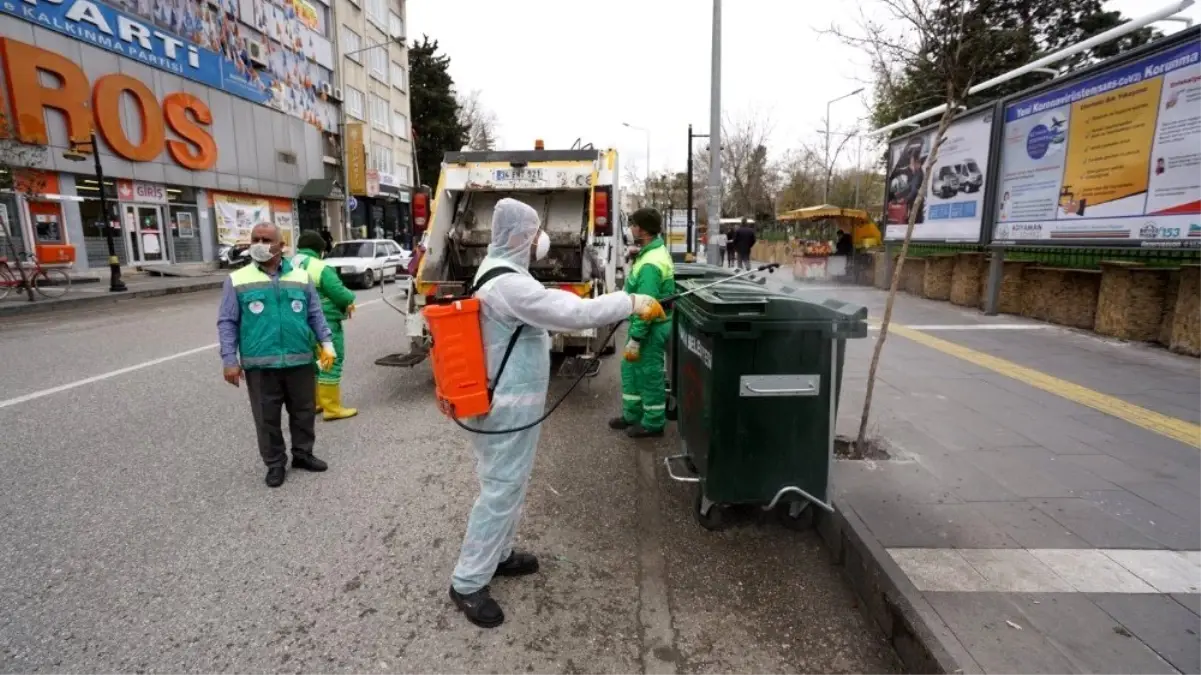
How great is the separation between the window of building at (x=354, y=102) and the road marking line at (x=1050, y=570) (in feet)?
114

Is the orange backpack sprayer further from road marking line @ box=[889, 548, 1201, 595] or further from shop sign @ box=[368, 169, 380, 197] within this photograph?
shop sign @ box=[368, 169, 380, 197]

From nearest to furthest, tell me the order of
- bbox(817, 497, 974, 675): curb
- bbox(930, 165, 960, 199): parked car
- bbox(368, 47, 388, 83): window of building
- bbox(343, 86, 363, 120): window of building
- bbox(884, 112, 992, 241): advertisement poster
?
bbox(817, 497, 974, 675): curb < bbox(884, 112, 992, 241): advertisement poster < bbox(930, 165, 960, 199): parked car < bbox(343, 86, 363, 120): window of building < bbox(368, 47, 388, 83): window of building

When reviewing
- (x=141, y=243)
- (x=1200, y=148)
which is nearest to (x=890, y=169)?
(x=1200, y=148)

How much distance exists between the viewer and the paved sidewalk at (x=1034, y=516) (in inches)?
92.3

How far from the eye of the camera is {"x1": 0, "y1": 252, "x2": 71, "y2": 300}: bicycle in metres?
13.6

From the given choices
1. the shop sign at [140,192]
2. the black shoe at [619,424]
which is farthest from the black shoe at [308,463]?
the shop sign at [140,192]

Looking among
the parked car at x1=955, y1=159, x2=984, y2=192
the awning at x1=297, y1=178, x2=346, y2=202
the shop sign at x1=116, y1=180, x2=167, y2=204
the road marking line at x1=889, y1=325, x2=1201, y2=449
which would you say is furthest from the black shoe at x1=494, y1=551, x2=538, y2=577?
the awning at x1=297, y1=178, x2=346, y2=202

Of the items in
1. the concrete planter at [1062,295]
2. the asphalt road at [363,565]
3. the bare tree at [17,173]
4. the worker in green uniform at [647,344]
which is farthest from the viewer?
the bare tree at [17,173]

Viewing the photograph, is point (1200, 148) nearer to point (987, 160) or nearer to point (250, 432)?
point (987, 160)

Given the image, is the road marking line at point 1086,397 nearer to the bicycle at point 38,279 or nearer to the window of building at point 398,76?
the bicycle at point 38,279

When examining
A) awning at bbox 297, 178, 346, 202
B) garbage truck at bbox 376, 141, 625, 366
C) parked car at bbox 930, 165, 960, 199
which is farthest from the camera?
awning at bbox 297, 178, 346, 202

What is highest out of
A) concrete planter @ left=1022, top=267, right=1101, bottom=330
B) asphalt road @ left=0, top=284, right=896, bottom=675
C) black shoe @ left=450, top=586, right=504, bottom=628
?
concrete planter @ left=1022, top=267, right=1101, bottom=330

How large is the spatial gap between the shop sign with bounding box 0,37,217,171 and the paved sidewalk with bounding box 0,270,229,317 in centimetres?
370

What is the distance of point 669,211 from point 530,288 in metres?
24.4
